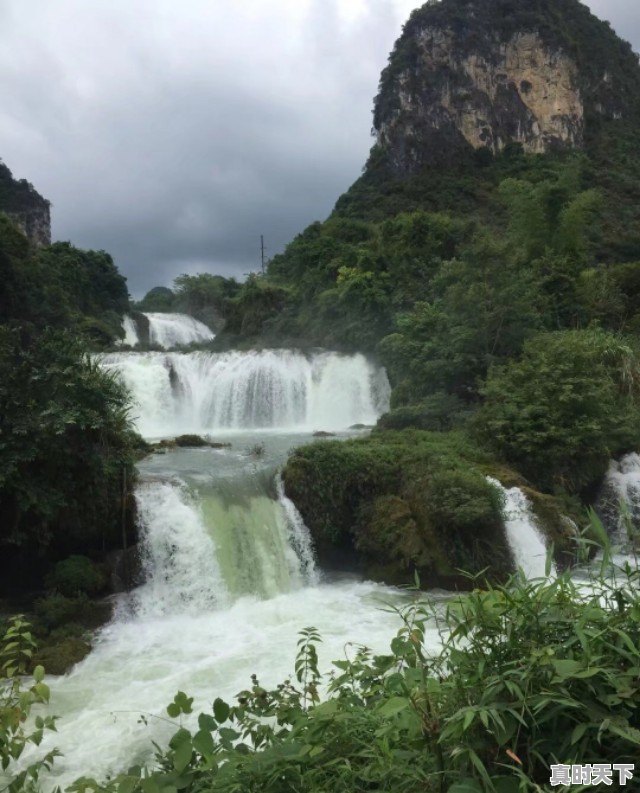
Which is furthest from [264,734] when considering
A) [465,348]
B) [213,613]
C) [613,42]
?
[613,42]

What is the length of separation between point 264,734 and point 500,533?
7.67 metres

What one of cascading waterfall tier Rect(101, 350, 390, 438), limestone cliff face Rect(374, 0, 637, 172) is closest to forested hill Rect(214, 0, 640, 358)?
limestone cliff face Rect(374, 0, 637, 172)

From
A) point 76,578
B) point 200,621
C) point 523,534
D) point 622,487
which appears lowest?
point 200,621

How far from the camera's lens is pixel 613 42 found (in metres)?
60.7

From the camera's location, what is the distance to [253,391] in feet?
63.9

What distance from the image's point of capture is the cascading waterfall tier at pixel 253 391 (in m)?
19.2

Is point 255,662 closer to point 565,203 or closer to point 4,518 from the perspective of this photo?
point 4,518

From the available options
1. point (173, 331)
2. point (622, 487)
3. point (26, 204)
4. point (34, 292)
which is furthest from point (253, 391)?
point (26, 204)

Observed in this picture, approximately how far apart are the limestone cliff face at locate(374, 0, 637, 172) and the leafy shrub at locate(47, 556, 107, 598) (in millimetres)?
48013

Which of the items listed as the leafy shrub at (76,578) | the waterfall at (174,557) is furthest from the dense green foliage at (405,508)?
the leafy shrub at (76,578)

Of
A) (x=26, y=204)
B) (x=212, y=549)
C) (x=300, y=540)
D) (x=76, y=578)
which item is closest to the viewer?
(x=76, y=578)

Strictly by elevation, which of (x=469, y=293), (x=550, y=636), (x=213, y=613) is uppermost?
(x=469, y=293)

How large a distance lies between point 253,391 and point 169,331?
72.0 feet

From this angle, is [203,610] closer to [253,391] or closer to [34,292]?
[253,391]
